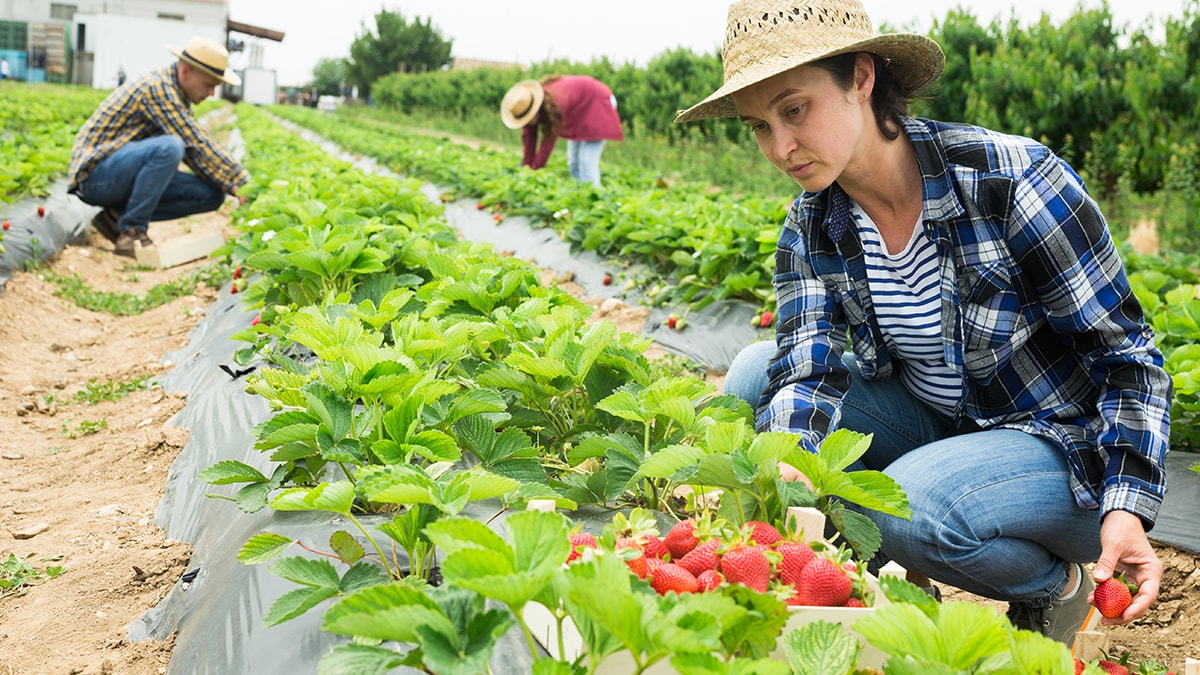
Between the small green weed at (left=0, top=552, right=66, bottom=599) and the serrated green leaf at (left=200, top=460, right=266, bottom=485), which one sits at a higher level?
the serrated green leaf at (left=200, top=460, right=266, bottom=485)

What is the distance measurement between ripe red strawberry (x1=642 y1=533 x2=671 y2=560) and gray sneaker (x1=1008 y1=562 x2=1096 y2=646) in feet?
3.92

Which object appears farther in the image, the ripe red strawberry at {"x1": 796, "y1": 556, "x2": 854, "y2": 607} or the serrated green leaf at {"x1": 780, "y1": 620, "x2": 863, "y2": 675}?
the ripe red strawberry at {"x1": 796, "y1": 556, "x2": 854, "y2": 607}

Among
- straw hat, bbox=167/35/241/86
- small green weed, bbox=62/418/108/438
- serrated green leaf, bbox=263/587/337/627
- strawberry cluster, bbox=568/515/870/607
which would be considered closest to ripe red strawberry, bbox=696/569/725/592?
strawberry cluster, bbox=568/515/870/607

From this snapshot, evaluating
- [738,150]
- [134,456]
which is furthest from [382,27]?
[134,456]

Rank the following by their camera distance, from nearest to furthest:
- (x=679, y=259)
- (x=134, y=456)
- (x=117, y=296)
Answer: (x=134, y=456)
(x=679, y=259)
(x=117, y=296)

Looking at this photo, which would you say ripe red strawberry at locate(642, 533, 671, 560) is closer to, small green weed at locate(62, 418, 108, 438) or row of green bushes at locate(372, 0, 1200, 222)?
small green weed at locate(62, 418, 108, 438)

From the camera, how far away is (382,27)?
5675cm

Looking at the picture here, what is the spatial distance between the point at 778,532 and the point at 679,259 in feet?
12.2

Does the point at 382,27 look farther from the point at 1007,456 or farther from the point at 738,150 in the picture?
the point at 1007,456

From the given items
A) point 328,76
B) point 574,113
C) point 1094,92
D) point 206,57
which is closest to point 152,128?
point 206,57

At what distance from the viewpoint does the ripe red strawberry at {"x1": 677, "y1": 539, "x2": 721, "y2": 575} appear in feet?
4.76

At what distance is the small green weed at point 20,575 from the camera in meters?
2.50

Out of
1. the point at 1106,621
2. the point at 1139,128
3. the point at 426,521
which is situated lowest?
the point at 1106,621

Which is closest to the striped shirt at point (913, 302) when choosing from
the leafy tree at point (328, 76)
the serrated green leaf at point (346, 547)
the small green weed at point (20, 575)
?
the serrated green leaf at point (346, 547)
